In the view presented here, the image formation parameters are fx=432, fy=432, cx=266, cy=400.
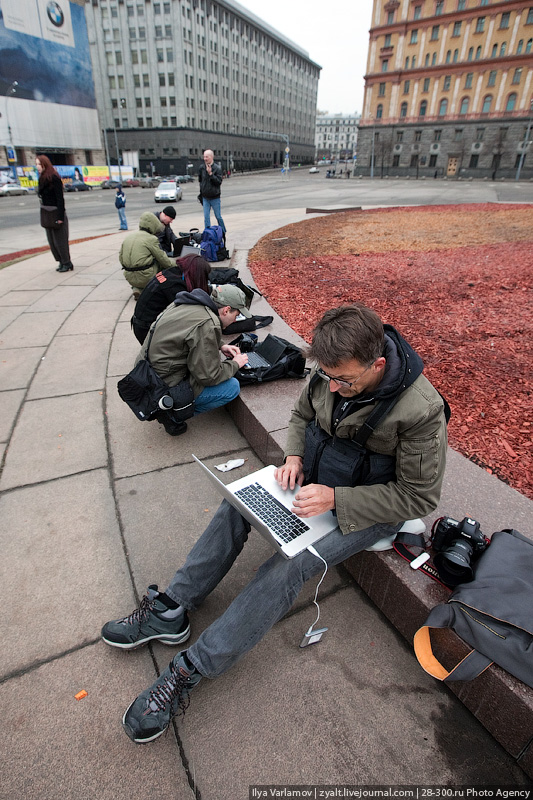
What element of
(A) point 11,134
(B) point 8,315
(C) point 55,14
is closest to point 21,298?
(B) point 8,315

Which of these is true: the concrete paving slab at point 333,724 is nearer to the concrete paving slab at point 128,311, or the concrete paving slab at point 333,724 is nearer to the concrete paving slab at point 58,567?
the concrete paving slab at point 58,567

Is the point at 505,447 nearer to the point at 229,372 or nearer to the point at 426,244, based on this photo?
the point at 229,372

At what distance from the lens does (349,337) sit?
178cm

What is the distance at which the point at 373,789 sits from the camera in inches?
63.2

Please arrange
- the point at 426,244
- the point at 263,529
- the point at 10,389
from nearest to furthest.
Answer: the point at 263,529 < the point at 10,389 < the point at 426,244

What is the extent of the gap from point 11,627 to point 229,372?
2146mm

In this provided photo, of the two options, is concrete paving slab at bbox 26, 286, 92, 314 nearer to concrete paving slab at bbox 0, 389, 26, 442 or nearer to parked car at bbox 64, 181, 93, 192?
concrete paving slab at bbox 0, 389, 26, 442

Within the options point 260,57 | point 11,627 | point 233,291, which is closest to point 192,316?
point 233,291

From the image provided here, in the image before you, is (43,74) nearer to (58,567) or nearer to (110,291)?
(110,291)

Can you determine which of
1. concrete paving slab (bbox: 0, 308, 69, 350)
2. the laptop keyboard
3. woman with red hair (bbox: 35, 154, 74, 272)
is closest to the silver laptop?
the laptop keyboard

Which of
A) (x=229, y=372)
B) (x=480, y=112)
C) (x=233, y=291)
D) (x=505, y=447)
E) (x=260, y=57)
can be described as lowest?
(x=505, y=447)

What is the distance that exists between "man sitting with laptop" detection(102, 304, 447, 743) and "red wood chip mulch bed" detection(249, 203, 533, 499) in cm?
139

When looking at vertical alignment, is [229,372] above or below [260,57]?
below

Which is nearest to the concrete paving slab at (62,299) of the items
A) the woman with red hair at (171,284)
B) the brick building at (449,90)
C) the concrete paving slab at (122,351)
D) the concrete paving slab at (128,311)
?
the concrete paving slab at (128,311)
